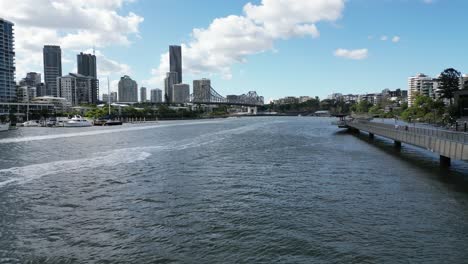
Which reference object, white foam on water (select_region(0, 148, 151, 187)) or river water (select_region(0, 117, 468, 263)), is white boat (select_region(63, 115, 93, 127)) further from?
river water (select_region(0, 117, 468, 263))

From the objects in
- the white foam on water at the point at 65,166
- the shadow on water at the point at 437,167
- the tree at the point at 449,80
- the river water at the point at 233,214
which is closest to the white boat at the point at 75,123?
the white foam on water at the point at 65,166

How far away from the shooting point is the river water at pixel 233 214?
13.7 metres

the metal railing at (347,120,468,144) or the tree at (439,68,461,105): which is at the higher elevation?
the tree at (439,68,461,105)

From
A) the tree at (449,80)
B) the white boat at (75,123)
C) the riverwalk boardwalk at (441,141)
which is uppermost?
the tree at (449,80)

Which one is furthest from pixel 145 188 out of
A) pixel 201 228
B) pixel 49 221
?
pixel 201 228

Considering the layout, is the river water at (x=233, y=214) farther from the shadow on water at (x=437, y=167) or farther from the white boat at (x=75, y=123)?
the white boat at (x=75, y=123)

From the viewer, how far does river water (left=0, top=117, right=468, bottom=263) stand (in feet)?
44.9

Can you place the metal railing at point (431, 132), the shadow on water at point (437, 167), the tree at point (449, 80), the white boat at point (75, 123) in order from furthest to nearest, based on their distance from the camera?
the tree at point (449, 80) → the white boat at point (75, 123) → the metal railing at point (431, 132) → the shadow on water at point (437, 167)

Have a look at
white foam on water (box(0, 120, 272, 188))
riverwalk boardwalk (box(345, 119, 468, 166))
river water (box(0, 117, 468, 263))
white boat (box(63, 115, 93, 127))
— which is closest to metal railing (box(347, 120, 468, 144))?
riverwalk boardwalk (box(345, 119, 468, 166))

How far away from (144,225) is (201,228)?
266 cm

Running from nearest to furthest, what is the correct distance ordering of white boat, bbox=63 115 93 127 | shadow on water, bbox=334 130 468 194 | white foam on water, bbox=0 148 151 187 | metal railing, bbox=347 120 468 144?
shadow on water, bbox=334 130 468 194 → metal railing, bbox=347 120 468 144 → white foam on water, bbox=0 148 151 187 → white boat, bbox=63 115 93 127

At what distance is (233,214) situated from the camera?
18.4 meters

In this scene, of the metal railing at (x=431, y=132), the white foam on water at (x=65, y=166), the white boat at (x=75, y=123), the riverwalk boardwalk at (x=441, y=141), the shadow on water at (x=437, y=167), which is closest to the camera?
the shadow on water at (x=437, y=167)

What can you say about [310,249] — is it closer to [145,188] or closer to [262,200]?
[262,200]
